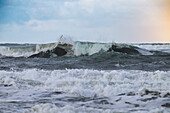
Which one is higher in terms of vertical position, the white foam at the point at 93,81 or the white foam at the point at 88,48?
the white foam at the point at 88,48

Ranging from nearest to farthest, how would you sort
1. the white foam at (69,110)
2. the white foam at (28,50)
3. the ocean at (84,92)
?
the white foam at (69,110) → the ocean at (84,92) → the white foam at (28,50)

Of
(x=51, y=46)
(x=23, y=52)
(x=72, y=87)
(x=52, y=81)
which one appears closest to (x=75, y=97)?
(x=72, y=87)

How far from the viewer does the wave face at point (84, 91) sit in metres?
5.61

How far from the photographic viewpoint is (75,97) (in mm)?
6855

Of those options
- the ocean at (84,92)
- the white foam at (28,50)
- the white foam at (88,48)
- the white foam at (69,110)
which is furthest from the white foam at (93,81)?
the white foam at (28,50)

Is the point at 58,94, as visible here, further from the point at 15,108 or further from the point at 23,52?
the point at 23,52

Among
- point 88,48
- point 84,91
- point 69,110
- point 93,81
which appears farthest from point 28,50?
point 69,110

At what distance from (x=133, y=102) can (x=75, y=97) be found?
1423 millimetres

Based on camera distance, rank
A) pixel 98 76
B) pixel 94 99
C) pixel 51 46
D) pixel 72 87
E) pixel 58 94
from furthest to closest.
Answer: pixel 51 46, pixel 98 76, pixel 72 87, pixel 58 94, pixel 94 99

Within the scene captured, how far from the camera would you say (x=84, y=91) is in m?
7.38

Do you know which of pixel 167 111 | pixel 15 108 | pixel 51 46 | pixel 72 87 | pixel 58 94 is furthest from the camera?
pixel 51 46

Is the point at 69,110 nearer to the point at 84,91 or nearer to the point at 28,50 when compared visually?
the point at 84,91

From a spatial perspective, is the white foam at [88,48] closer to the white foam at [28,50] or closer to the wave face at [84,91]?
the white foam at [28,50]

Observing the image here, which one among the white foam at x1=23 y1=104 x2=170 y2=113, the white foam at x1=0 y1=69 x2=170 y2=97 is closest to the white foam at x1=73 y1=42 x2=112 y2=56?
the white foam at x1=0 y1=69 x2=170 y2=97
